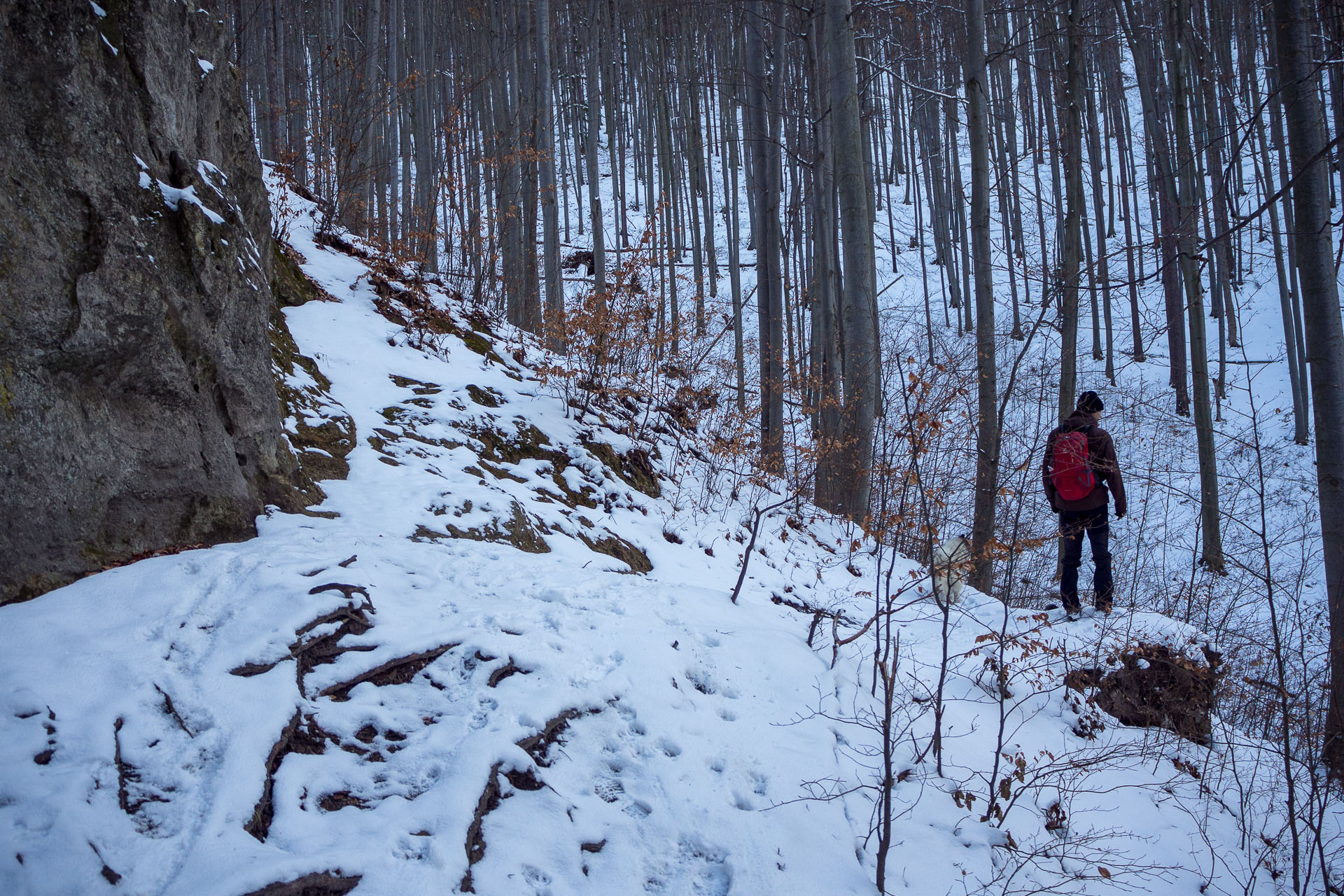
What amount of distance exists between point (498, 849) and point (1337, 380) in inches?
216

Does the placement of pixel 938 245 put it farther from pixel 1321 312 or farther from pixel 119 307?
pixel 119 307

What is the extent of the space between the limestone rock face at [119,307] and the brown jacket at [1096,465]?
556cm

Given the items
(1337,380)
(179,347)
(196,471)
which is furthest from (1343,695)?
(179,347)

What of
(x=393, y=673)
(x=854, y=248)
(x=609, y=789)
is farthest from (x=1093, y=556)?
(x=393, y=673)

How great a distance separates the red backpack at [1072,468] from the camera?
530cm

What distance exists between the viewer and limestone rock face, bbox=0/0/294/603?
8.82 ft

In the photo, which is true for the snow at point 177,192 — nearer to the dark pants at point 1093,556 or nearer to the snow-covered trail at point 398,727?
the snow-covered trail at point 398,727

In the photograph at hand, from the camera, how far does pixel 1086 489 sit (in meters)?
5.41

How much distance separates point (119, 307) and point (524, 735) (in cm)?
257

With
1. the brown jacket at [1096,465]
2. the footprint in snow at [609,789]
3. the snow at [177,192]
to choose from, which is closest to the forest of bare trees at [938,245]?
the brown jacket at [1096,465]

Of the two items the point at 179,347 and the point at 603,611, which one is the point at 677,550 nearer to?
the point at 603,611

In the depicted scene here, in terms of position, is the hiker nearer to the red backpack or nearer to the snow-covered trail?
the red backpack

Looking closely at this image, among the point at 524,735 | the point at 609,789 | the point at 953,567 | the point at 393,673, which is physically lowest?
the point at 609,789

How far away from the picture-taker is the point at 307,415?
4.73 meters
